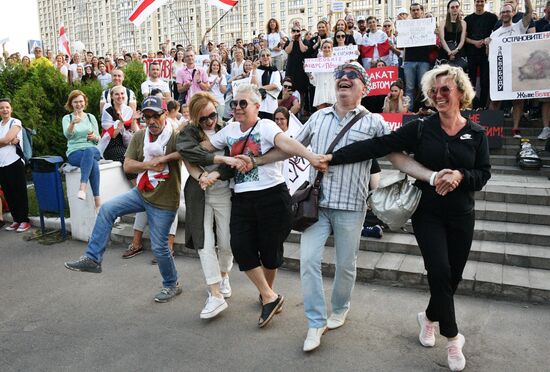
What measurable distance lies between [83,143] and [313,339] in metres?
4.86

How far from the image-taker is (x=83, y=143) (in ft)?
23.3

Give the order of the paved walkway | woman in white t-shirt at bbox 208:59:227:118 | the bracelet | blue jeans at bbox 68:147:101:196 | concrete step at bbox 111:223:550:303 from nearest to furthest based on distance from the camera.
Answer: the bracelet → the paved walkway → concrete step at bbox 111:223:550:303 → blue jeans at bbox 68:147:101:196 → woman in white t-shirt at bbox 208:59:227:118

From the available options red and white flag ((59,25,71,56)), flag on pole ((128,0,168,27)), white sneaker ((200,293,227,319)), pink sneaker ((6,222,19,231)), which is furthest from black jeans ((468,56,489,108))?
red and white flag ((59,25,71,56))

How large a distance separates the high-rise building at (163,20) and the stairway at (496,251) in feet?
344

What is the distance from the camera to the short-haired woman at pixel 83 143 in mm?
6855

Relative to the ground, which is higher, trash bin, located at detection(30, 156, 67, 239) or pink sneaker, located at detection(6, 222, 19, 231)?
trash bin, located at detection(30, 156, 67, 239)

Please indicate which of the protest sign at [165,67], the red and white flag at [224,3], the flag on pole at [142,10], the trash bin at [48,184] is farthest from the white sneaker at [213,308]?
the red and white flag at [224,3]

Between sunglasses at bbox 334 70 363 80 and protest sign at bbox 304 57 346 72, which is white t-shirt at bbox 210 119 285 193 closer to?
sunglasses at bbox 334 70 363 80

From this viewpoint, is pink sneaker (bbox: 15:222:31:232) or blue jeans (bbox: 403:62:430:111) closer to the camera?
pink sneaker (bbox: 15:222:31:232)

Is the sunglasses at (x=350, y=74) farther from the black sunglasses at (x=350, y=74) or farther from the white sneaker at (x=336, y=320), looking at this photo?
the white sneaker at (x=336, y=320)

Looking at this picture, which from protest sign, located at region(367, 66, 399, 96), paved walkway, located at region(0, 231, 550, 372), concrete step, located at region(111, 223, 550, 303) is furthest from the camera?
protest sign, located at region(367, 66, 399, 96)

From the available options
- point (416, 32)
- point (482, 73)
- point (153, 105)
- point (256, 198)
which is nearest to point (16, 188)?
point (153, 105)

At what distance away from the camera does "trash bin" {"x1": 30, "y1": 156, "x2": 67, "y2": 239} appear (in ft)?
23.4

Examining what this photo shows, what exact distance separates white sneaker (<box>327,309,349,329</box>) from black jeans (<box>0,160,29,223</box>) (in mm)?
5801
